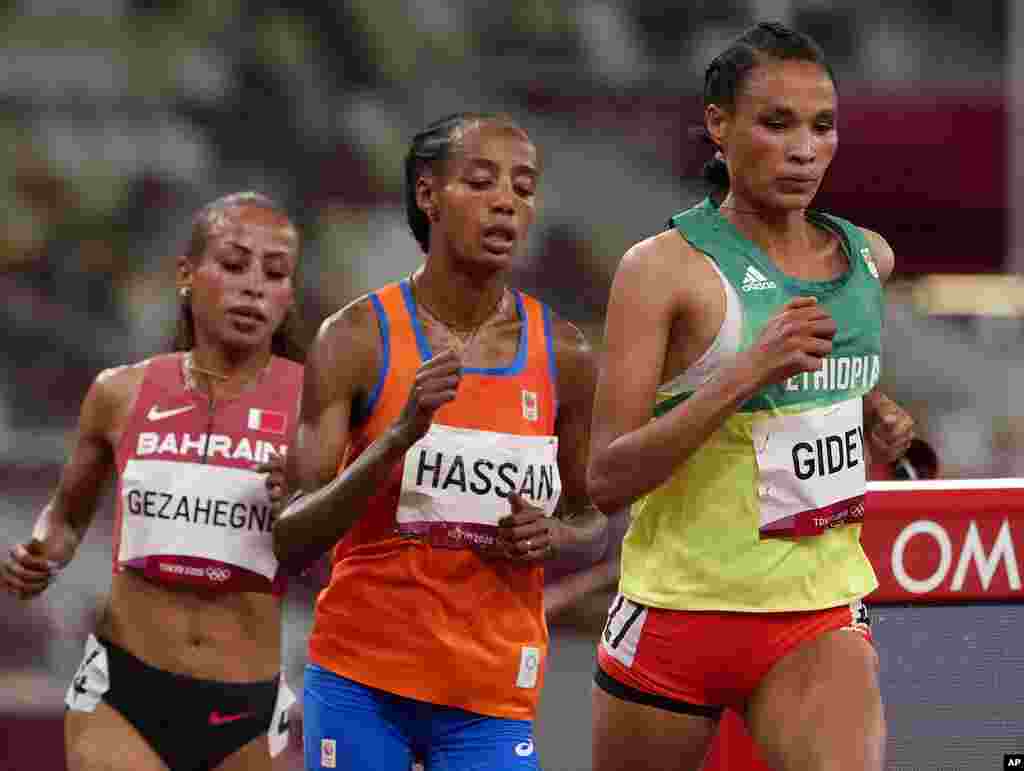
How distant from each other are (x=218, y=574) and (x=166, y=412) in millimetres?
446

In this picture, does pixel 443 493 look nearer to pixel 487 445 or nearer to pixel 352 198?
pixel 487 445

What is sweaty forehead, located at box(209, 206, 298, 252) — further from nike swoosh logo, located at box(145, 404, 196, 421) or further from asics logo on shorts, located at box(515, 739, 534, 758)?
asics logo on shorts, located at box(515, 739, 534, 758)

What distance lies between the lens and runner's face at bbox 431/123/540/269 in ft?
12.3

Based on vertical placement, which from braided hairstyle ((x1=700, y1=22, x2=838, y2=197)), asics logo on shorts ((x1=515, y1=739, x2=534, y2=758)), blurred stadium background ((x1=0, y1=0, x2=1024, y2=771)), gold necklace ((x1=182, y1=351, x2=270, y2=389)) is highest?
blurred stadium background ((x1=0, y1=0, x2=1024, y2=771))

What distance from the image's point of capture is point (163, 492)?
14.7 feet

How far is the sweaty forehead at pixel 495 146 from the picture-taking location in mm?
3764

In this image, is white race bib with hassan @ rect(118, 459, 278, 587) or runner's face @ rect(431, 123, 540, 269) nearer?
runner's face @ rect(431, 123, 540, 269)

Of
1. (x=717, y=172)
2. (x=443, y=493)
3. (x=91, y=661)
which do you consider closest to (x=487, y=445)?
(x=443, y=493)

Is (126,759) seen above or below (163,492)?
below

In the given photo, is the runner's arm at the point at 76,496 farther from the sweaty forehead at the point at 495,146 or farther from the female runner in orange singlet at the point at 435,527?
the sweaty forehead at the point at 495,146

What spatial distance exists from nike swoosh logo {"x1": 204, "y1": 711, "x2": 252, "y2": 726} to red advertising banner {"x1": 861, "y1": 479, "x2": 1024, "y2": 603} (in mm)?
1671

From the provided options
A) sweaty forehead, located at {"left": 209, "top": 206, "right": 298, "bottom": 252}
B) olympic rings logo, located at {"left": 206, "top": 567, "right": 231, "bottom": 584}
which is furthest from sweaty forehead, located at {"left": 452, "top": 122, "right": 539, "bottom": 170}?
olympic rings logo, located at {"left": 206, "top": 567, "right": 231, "bottom": 584}

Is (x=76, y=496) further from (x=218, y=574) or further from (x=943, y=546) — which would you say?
(x=943, y=546)

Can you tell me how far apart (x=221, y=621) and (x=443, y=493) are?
1.13 meters
